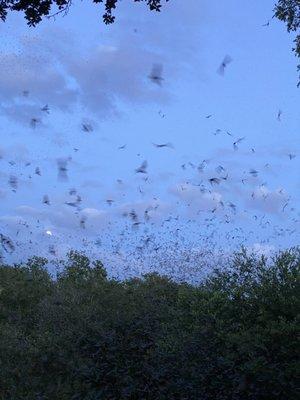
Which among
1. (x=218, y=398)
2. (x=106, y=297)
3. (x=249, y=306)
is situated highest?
(x=106, y=297)

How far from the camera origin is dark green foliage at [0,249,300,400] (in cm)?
1766

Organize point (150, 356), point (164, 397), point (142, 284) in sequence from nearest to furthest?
point (164, 397), point (150, 356), point (142, 284)

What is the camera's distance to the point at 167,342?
62.3ft

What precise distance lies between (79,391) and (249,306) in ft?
19.3

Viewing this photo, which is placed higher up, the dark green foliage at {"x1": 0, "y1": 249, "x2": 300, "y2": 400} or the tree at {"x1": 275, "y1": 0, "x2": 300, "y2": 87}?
the tree at {"x1": 275, "y1": 0, "x2": 300, "y2": 87}

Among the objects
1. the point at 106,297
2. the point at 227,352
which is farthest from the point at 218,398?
the point at 106,297

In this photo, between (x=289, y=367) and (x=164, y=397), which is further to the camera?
(x=164, y=397)

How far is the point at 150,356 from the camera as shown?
19.8m

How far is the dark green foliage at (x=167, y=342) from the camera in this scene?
17.7 m

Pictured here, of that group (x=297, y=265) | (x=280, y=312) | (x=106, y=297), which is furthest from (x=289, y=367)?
(x=106, y=297)

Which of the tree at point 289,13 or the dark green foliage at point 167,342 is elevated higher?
the tree at point 289,13

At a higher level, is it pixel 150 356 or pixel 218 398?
pixel 150 356

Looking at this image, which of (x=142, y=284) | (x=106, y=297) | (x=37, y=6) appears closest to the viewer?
(x=37, y=6)

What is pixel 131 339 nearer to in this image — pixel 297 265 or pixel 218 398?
pixel 218 398
